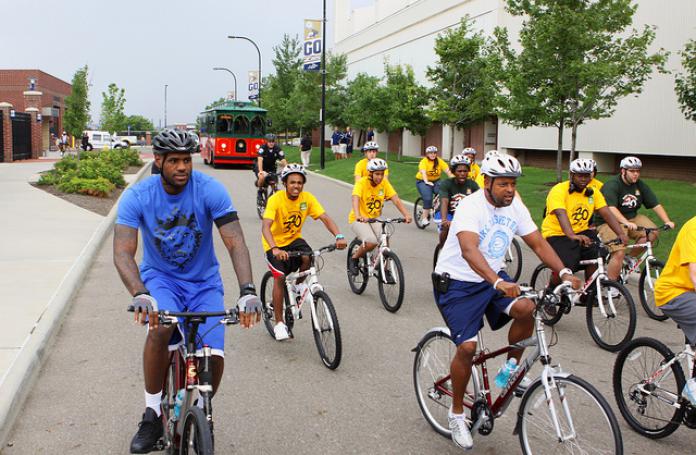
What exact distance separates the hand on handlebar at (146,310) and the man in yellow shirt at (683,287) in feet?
10.5

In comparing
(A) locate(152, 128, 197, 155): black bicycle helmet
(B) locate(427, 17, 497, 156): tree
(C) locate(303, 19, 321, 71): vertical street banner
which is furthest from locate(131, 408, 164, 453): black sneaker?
(C) locate(303, 19, 321, 71): vertical street banner

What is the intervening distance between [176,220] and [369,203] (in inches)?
233

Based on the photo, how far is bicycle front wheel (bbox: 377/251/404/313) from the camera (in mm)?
8570

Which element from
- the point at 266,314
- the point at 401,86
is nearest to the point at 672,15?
the point at 401,86

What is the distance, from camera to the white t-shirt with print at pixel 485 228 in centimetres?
452

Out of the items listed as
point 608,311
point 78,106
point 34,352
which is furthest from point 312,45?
point 34,352

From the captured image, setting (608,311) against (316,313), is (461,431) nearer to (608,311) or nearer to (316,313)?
(316,313)

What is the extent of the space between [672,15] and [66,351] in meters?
23.2

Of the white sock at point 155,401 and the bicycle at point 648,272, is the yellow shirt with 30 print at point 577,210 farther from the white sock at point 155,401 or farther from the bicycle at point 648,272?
the white sock at point 155,401

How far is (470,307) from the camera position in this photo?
4.49 metres

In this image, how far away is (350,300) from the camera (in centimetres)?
926

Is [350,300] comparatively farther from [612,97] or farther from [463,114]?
[463,114]

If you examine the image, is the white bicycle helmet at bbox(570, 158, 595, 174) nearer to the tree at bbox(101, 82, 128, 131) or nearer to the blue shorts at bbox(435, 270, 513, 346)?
the blue shorts at bbox(435, 270, 513, 346)

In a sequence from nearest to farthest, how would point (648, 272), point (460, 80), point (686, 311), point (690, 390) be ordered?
point (690, 390)
point (686, 311)
point (648, 272)
point (460, 80)
